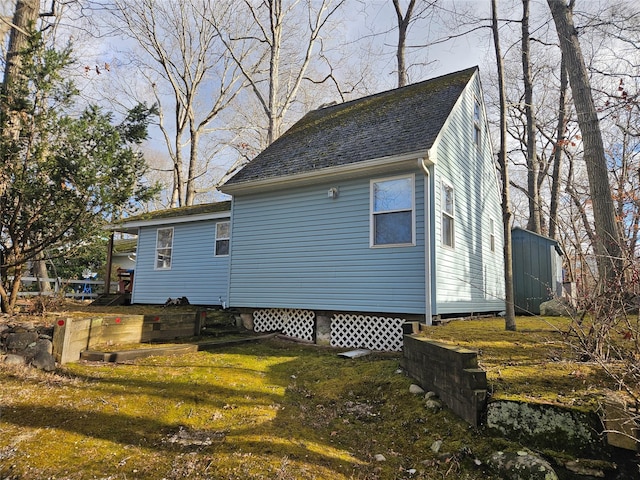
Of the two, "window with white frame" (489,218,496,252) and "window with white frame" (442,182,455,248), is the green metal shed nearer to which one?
"window with white frame" (489,218,496,252)

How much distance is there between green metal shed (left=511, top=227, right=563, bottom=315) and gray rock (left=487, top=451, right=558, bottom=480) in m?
10.2

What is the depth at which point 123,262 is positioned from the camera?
20.9 metres

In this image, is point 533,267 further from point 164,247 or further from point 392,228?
point 164,247

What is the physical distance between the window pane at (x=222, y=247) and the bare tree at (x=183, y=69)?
1078 centimetres

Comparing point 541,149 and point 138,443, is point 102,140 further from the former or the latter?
point 541,149

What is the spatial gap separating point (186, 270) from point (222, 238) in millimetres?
1723

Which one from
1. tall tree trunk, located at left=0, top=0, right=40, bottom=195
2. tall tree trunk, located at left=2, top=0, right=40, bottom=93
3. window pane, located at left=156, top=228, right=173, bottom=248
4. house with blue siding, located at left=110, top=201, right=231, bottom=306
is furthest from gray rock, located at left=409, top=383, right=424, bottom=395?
window pane, located at left=156, top=228, right=173, bottom=248


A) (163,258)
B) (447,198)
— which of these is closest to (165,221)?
(163,258)

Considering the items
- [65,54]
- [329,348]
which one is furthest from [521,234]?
[65,54]

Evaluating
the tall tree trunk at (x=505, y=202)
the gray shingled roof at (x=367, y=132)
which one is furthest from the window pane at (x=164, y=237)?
the tall tree trunk at (x=505, y=202)

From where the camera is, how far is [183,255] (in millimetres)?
12484

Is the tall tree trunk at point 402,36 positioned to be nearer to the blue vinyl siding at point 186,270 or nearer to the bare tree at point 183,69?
the bare tree at point 183,69

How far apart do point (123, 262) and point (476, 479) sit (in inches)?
851

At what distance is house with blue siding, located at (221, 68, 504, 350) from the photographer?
7.27 m
